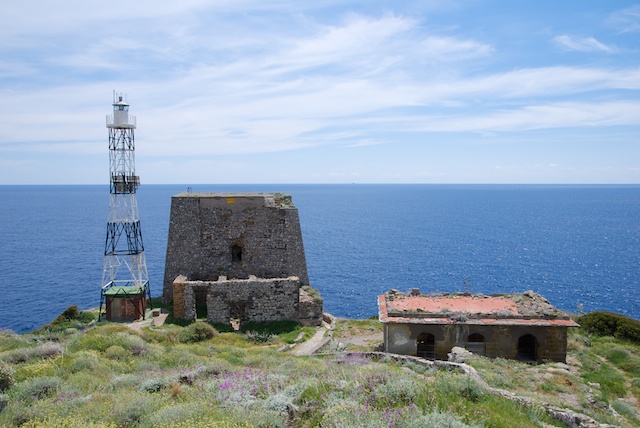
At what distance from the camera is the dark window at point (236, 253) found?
29203 mm

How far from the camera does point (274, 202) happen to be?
97.5ft

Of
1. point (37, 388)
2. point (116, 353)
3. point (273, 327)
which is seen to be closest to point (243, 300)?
point (273, 327)

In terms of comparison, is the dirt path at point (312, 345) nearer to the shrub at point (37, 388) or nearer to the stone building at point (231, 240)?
the stone building at point (231, 240)

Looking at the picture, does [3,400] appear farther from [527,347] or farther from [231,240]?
[527,347]

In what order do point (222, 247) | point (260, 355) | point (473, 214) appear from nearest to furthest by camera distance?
point (260, 355) → point (222, 247) → point (473, 214)

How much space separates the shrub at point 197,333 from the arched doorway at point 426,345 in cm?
977

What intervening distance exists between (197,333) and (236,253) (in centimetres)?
817

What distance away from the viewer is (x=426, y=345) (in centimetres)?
2139

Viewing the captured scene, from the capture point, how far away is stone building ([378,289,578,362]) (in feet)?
68.1

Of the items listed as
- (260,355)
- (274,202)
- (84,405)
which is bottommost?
(260,355)

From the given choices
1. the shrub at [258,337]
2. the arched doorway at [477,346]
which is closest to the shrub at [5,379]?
the shrub at [258,337]

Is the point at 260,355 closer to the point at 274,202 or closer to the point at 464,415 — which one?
the point at 464,415

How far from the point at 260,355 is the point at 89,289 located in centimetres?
4076

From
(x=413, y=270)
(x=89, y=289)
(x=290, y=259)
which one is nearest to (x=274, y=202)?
(x=290, y=259)
